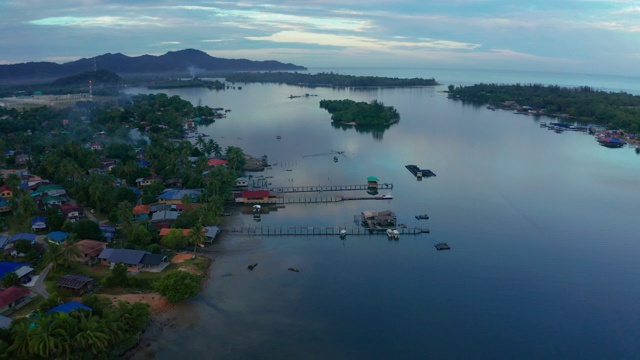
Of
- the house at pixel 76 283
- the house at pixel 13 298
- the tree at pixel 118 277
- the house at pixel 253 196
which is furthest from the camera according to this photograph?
the house at pixel 253 196

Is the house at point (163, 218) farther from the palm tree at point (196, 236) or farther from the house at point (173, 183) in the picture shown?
the house at point (173, 183)

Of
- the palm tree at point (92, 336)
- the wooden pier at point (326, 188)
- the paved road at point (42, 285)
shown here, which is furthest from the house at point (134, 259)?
the wooden pier at point (326, 188)

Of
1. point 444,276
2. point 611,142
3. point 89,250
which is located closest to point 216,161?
point 89,250

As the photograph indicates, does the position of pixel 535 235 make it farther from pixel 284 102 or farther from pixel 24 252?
pixel 284 102

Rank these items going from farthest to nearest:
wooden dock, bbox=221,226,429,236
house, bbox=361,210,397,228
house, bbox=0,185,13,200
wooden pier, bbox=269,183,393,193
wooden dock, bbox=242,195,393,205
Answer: wooden pier, bbox=269,183,393,193 < wooden dock, bbox=242,195,393,205 < house, bbox=0,185,13,200 < house, bbox=361,210,397,228 < wooden dock, bbox=221,226,429,236

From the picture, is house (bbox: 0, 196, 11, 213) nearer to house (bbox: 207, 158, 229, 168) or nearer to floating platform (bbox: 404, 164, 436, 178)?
house (bbox: 207, 158, 229, 168)

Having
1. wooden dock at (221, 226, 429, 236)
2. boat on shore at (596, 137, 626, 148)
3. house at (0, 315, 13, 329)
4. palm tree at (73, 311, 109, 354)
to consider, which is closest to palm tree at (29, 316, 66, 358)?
palm tree at (73, 311, 109, 354)
